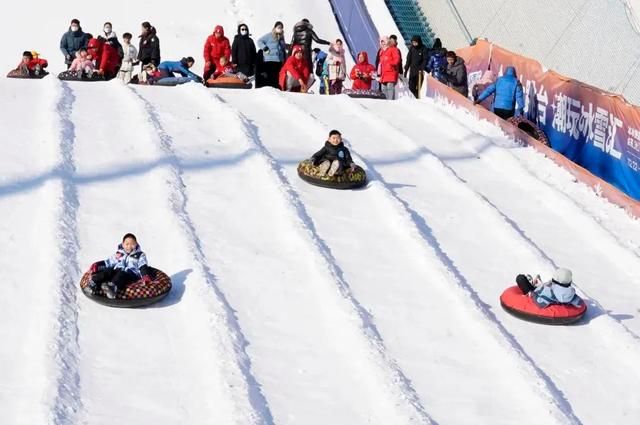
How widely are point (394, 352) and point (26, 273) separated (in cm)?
268

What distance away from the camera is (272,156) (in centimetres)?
1194

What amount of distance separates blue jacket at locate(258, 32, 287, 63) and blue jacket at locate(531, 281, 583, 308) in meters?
7.95

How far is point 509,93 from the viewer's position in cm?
1409

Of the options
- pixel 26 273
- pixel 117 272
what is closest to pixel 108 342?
pixel 117 272

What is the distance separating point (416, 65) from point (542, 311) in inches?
323

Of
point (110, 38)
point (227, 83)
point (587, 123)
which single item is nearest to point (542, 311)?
point (587, 123)

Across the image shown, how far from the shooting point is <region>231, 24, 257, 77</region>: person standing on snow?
16.0m

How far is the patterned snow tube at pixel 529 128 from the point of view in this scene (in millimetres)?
13617

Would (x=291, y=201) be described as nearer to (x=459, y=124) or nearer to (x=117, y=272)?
(x=117, y=272)

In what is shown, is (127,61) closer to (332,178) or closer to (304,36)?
(304,36)

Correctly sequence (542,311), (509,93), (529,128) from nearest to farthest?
(542,311) < (529,128) < (509,93)

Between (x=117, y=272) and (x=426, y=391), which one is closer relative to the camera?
(x=426, y=391)

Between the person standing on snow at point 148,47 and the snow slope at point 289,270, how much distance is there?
273cm

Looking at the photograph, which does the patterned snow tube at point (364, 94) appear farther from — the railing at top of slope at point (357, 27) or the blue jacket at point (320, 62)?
the railing at top of slope at point (357, 27)
